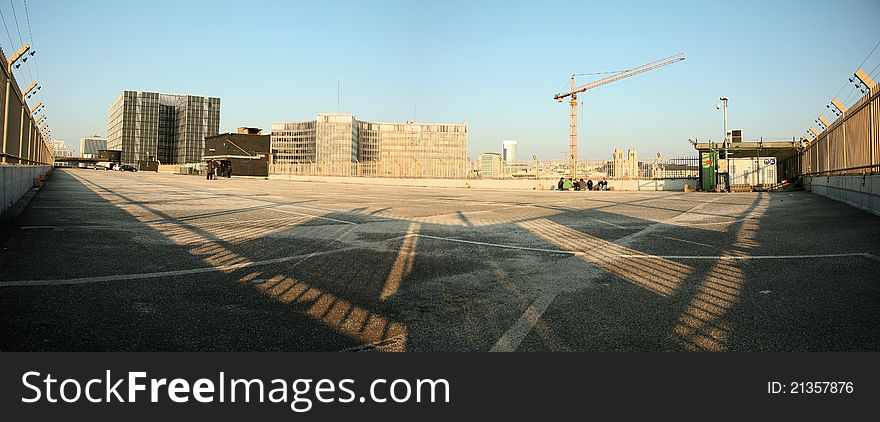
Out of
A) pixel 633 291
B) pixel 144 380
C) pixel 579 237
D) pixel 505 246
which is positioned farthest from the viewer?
pixel 579 237

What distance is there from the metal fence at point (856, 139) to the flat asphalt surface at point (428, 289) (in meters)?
5.35

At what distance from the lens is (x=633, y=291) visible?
534cm

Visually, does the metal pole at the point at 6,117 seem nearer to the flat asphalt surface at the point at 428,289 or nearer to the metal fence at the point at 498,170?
the flat asphalt surface at the point at 428,289

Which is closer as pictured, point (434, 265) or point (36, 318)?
point (36, 318)

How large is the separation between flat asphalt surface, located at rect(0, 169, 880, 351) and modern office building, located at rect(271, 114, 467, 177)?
1950 inches

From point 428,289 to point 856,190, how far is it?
16.6m

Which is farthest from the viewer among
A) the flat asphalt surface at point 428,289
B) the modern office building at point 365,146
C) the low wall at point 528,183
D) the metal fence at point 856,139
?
the modern office building at point 365,146

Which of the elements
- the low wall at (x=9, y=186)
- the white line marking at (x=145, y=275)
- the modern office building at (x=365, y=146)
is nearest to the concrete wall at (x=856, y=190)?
the white line marking at (x=145, y=275)

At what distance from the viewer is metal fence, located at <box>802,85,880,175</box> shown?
45.4 feet

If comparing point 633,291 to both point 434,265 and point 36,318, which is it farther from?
point 36,318

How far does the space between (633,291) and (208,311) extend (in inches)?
157

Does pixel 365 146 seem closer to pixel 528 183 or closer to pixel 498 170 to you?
pixel 498 170

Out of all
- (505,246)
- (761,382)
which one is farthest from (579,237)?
(761,382)

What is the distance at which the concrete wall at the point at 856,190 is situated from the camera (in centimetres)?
1338
